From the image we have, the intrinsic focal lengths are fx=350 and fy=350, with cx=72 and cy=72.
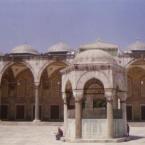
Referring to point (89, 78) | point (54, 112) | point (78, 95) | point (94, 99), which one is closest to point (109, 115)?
point (78, 95)

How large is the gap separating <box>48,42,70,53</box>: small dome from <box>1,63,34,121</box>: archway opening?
2803 millimetres

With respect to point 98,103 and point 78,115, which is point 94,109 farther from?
point 98,103

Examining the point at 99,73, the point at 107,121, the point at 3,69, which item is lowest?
the point at 107,121

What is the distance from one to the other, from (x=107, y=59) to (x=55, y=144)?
12.8 ft

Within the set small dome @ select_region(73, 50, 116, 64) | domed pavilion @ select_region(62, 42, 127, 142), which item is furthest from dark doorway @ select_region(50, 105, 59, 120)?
small dome @ select_region(73, 50, 116, 64)

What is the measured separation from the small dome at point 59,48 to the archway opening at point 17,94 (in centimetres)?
280

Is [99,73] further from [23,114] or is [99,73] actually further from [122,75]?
[23,114]

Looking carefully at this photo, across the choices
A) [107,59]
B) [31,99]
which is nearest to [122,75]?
[107,59]

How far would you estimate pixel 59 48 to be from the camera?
3122 cm

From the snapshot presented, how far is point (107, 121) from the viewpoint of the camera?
43.1 feet

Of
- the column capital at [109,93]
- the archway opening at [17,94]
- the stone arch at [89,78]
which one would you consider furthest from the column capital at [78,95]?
the archway opening at [17,94]

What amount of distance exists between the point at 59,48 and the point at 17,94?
18.4 ft

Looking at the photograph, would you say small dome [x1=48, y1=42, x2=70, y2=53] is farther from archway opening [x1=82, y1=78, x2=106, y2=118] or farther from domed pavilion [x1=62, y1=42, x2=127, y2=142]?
domed pavilion [x1=62, y1=42, x2=127, y2=142]

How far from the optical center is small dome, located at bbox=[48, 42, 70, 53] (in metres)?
31.0
